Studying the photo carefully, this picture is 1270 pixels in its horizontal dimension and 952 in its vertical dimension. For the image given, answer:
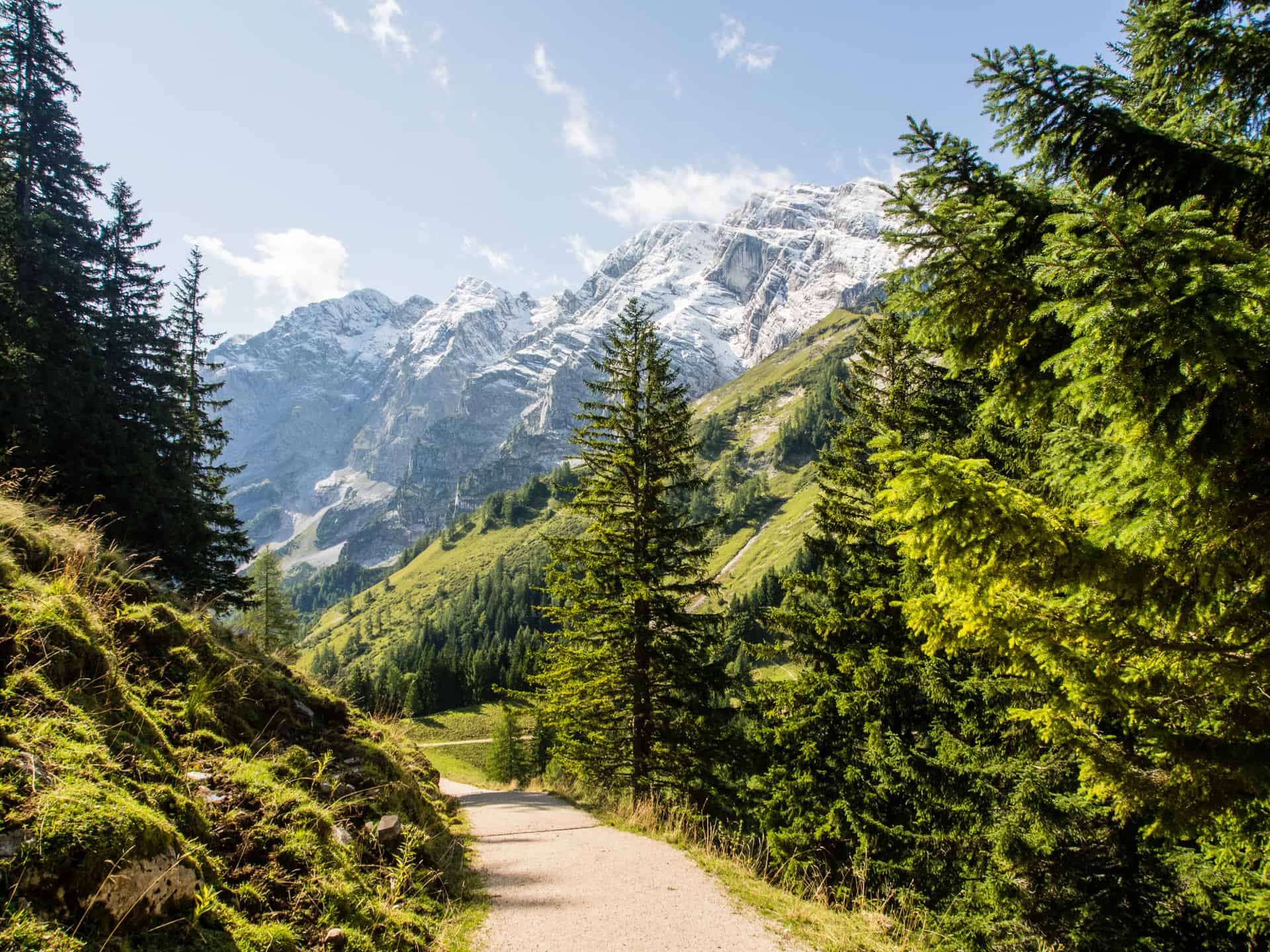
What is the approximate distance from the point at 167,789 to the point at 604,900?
5199mm

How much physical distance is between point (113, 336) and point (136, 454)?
341 inches

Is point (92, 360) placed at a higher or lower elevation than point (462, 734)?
higher

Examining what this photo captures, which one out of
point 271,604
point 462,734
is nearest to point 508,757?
point 462,734

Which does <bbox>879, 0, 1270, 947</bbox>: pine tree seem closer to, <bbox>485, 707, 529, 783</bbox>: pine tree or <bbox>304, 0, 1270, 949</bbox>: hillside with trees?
<bbox>304, 0, 1270, 949</bbox>: hillside with trees

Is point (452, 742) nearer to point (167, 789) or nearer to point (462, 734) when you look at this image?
point (462, 734)

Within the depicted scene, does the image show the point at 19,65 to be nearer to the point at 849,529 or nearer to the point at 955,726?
the point at 849,529

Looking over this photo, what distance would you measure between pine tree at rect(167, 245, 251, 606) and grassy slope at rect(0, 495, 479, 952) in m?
15.2

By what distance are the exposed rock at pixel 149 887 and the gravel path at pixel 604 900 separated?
320 cm

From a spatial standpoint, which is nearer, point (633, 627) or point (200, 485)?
point (633, 627)

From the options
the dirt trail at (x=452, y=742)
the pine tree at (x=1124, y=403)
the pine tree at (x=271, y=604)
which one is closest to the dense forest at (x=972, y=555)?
the pine tree at (x=1124, y=403)

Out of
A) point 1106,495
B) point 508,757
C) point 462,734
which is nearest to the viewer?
point 1106,495

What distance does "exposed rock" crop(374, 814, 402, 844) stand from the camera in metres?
7.06

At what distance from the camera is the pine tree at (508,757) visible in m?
57.5

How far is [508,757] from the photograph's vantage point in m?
57.6
